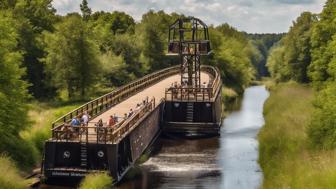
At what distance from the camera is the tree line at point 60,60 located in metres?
29.5

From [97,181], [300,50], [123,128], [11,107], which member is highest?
[300,50]

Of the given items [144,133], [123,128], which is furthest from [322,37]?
[123,128]

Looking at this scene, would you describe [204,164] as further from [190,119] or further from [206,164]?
[190,119]

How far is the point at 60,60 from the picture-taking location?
194ft

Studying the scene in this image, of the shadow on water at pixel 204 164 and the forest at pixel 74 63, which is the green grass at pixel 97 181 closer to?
the shadow on water at pixel 204 164

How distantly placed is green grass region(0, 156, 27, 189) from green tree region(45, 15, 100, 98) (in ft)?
113

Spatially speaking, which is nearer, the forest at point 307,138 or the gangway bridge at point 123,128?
the forest at point 307,138

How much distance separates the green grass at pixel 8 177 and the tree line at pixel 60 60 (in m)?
2.68

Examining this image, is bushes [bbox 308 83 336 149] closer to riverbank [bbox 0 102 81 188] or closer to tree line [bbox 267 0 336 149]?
tree line [bbox 267 0 336 149]

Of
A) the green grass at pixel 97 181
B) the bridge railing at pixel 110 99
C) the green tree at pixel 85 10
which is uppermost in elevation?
the green tree at pixel 85 10

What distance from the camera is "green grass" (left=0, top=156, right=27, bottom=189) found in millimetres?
23312

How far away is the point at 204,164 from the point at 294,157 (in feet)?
26.0

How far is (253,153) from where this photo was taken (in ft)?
125

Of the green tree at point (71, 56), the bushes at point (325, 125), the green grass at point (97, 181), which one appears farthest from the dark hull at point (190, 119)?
the green tree at point (71, 56)
